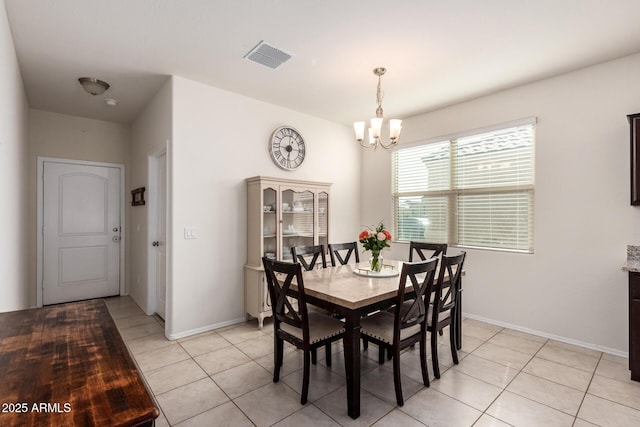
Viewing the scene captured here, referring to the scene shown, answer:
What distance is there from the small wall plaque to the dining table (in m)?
2.79

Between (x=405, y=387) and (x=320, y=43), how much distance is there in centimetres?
280

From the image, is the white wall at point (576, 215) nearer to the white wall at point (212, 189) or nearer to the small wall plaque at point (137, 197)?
the white wall at point (212, 189)

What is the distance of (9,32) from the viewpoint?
2295 millimetres

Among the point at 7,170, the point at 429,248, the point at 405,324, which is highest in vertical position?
the point at 7,170

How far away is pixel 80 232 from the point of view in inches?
177

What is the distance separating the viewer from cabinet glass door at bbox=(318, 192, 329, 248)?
423cm

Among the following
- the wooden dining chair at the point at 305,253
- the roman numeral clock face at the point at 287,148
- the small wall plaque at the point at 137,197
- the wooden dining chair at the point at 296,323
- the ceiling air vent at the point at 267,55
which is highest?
the ceiling air vent at the point at 267,55

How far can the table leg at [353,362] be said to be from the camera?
1.99 m

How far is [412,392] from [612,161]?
9.05 ft

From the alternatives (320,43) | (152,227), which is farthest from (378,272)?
(152,227)

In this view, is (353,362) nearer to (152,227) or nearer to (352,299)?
(352,299)

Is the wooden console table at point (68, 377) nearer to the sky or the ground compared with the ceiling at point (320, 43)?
nearer to the ground

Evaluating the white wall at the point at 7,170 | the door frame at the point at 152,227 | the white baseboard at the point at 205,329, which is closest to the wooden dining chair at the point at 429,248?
the white baseboard at the point at 205,329

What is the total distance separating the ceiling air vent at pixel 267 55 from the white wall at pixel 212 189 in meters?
0.91
